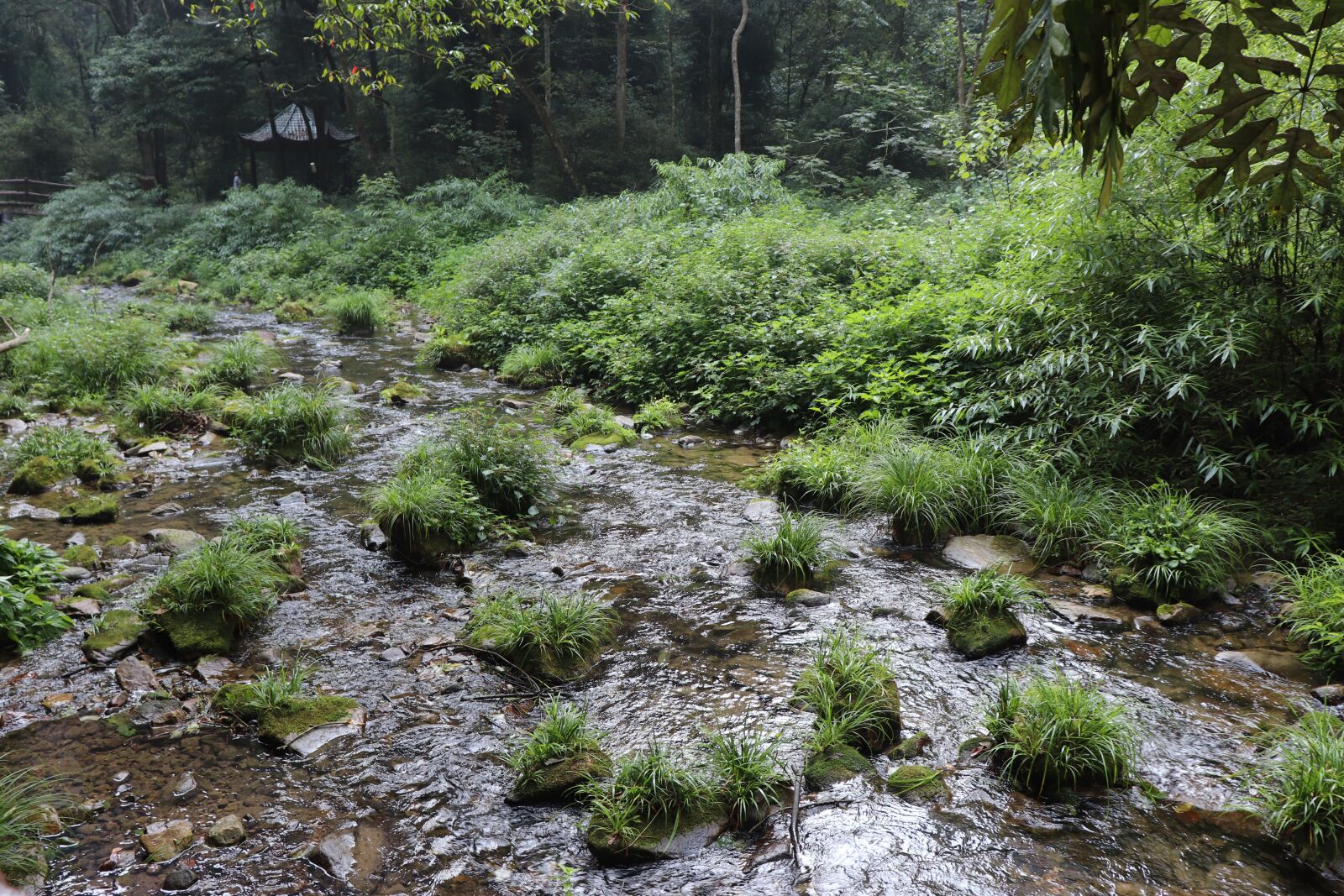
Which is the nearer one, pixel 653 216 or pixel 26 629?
pixel 26 629

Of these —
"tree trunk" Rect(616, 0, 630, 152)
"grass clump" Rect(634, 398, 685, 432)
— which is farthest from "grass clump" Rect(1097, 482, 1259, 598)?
"tree trunk" Rect(616, 0, 630, 152)

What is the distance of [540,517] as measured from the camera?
6.72 m

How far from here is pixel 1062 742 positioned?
3471 mm

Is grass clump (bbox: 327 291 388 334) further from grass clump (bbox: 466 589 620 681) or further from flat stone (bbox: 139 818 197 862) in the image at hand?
flat stone (bbox: 139 818 197 862)

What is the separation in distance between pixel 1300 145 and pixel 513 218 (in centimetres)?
2154

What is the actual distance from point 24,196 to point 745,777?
40.2 m

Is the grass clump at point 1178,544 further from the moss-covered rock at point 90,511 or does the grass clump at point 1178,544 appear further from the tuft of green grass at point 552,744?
the moss-covered rock at point 90,511

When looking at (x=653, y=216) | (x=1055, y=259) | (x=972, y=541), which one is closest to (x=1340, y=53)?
(x=1055, y=259)

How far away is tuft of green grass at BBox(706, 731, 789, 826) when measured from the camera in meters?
3.30

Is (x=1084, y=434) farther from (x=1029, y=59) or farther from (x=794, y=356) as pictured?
(x=1029, y=59)

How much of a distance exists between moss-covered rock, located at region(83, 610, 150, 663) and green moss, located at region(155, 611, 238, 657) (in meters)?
0.14

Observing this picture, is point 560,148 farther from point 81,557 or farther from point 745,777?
point 745,777

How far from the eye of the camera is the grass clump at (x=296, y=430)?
7.87 metres

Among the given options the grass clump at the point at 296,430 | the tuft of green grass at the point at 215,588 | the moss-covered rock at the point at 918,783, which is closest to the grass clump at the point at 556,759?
the moss-covered rock at the point at 918,783
